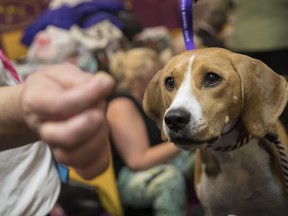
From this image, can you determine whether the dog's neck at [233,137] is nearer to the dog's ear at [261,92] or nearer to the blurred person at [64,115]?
the dog's ear at [261,92]

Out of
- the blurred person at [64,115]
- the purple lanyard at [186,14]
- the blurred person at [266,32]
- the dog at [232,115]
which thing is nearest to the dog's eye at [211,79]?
the dog at [232,115]

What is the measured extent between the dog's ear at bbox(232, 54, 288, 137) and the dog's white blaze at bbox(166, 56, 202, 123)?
0.28 feet

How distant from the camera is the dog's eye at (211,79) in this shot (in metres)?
0.78

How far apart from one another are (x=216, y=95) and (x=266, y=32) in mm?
309

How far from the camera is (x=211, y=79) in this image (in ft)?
2.58

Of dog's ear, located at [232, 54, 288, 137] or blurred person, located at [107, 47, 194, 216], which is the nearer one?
dog's ear, located at [232, 54, 288, 137]

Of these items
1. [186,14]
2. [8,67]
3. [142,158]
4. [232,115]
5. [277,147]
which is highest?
[186,14]

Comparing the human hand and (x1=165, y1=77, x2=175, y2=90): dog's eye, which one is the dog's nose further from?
the human hand

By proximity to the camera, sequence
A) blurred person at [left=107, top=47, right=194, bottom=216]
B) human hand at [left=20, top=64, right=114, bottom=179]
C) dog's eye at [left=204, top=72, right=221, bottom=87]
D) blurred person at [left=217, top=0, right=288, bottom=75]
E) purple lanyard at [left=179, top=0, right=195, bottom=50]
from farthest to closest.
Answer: blurred person at [left=107, top=47, right=194, bottom=216]
blurred person at [left=217, top=0, right=288, bottom=75]
dog's eye at [left=204, top=72, right=221, bottom=87]
purple lanyard at [left=179, top=0, right=195, bottom=50]
human hand at [left=20, top=64, right=114, bottom=179]

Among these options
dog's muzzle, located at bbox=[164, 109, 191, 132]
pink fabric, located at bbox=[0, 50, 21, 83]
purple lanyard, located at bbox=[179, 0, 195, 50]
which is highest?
purple lanyard, located at bbox=[179, 0, 195, 50]

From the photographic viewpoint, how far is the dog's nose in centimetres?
74

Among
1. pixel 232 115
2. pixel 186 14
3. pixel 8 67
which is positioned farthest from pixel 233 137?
pixel 8 67

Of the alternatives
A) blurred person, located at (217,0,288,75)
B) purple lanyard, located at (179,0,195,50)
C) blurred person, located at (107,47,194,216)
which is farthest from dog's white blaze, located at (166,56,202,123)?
blurred person, located at (107,47,194,216)

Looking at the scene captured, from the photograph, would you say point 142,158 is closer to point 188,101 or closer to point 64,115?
point 188,101
